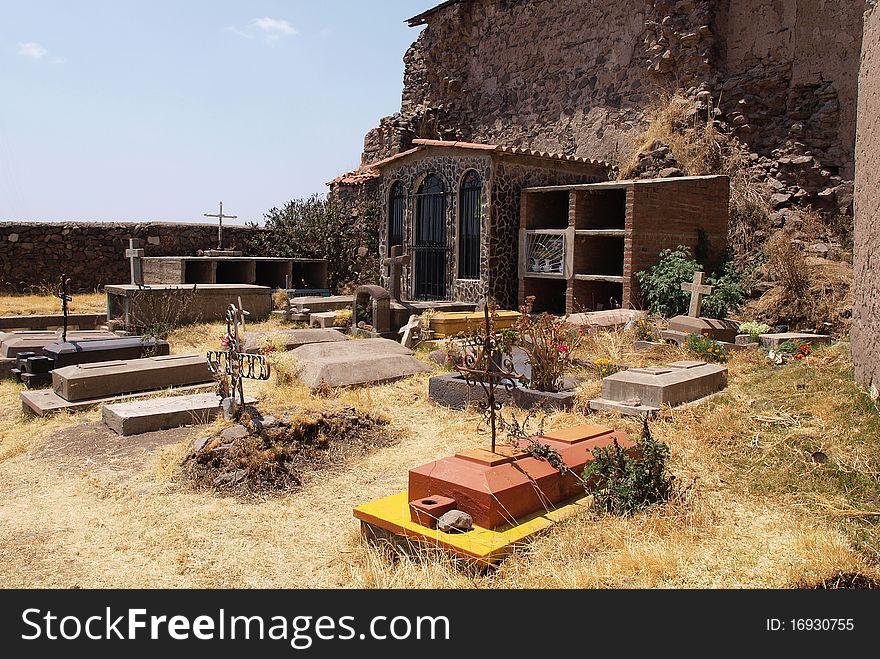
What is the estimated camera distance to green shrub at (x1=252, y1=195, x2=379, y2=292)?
20500 millimetres

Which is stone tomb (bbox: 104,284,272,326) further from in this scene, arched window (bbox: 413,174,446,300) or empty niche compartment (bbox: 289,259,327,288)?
empty niche compartment (bbox: 289,259,327,288)

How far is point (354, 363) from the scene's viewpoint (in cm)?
1009

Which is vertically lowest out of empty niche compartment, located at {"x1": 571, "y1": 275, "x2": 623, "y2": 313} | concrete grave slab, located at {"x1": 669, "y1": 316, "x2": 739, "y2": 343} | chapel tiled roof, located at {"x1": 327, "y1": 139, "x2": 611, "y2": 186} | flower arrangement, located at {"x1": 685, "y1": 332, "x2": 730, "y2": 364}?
flower arrangement, located at {"x1": 685, "y1": 332, "x2": 730, "y2": 364}

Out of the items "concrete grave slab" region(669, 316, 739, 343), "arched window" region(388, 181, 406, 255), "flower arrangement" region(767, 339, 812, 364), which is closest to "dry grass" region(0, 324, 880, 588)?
"flower arrangement" region(767, 339, 812, 364)

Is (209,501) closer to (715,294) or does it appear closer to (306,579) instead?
(306,579)

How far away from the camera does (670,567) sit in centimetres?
397

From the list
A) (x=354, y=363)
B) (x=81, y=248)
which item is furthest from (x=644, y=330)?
(x=81, y=248)

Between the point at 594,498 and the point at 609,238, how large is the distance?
11.5 metres

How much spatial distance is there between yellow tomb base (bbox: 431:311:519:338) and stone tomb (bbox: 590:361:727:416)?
4.98 m

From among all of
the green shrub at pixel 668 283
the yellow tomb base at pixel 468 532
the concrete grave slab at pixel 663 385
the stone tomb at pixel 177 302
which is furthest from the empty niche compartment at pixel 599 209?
the yellow tomb base at pixel 468 532

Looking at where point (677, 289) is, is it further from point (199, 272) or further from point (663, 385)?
point (199, 272)

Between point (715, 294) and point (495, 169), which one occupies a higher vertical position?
point (495, 169)

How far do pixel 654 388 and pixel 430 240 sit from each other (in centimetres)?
1030

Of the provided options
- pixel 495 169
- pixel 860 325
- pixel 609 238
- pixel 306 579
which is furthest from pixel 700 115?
pixel 306 579
